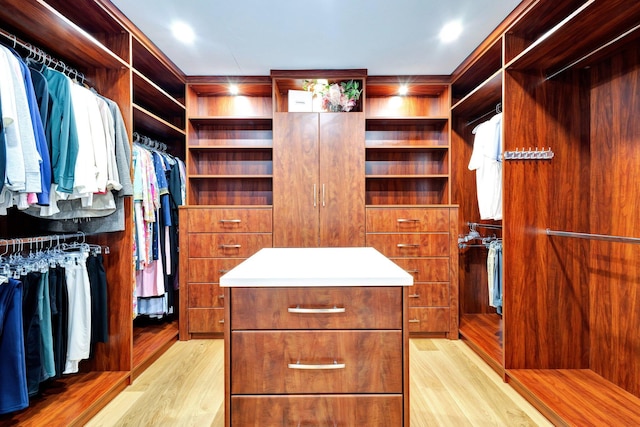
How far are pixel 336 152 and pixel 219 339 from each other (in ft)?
6.46

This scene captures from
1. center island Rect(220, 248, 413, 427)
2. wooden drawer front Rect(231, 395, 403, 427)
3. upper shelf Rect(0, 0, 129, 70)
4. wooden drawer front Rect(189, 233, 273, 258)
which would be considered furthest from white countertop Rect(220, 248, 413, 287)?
upper shelf Rect(0, 0, 129, 70)

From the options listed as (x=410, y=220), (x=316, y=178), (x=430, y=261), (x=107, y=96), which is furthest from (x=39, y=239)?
(x=430, y=261)

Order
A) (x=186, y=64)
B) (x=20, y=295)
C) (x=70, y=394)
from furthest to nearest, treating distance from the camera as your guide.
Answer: (x=186, y=64) < (x=70, y=394) < (x=20, y=295)

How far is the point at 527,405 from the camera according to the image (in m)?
1.83

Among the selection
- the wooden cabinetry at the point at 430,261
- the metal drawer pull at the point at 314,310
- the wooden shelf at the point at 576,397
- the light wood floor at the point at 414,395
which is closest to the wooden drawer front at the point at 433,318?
the wooden cabinetry at the point at 430,261

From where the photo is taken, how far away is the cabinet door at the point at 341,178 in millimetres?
→ 2848

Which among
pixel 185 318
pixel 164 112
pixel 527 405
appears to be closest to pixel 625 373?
pixel 527 405

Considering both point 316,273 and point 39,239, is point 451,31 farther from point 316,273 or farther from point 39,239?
point 39,239

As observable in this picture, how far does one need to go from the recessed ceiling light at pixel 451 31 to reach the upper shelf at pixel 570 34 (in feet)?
1.05

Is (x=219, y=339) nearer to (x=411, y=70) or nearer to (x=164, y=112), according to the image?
(x=164, y=112)

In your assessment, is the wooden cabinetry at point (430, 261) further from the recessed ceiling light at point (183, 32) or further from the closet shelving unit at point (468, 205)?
the recessed ceiling light at point (183, 32)

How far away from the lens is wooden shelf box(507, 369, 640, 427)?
1.59 metres

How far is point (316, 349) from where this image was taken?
1053 millimetres

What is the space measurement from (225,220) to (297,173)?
756mm
